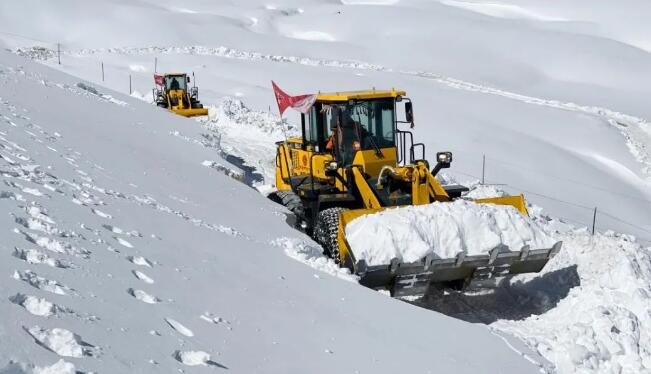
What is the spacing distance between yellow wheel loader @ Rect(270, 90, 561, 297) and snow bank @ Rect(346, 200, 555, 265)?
0.31ft

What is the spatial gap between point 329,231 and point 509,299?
2.32 m

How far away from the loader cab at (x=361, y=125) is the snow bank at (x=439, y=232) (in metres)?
1.96

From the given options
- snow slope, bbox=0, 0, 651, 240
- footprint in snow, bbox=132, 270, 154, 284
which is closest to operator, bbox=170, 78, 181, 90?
snow slope, bbox=0, 0, 651, 240

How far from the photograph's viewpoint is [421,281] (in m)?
7.71

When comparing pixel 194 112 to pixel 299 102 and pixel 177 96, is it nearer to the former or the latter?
pixel 177 96

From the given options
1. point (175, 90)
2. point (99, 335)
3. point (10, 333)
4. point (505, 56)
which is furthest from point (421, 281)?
point (505, 56)

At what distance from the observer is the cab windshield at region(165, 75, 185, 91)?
23609mm

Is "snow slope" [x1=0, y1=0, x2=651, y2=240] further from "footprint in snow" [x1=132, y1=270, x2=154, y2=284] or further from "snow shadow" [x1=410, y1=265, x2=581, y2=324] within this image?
"footprint in snow" [x1=132, y1=270, x2=154, y2=284]

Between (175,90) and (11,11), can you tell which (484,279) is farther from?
(11,11)

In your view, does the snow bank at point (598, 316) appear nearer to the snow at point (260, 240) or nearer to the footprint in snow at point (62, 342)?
the snow at point (260, 240)

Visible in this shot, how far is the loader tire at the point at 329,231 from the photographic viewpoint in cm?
822

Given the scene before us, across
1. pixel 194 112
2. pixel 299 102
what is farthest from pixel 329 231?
pixel 194 112

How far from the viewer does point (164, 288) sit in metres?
4.87

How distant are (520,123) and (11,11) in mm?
38178
